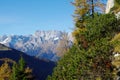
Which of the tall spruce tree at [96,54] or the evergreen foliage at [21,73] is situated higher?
the tall spruce tree at [96,54]

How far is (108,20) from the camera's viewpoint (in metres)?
40.0

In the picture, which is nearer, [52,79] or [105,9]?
[52,79]

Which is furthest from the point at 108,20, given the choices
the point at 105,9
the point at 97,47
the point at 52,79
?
the point at 105,9

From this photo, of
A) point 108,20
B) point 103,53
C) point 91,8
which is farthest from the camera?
point 91,8

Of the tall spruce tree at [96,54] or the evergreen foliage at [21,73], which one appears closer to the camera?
the tall spruce tree at [96,54]

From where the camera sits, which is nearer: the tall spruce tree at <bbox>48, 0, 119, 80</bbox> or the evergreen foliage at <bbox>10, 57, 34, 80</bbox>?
the tall spruce tree at <bbox>48, 0, 119, 80</bbox>

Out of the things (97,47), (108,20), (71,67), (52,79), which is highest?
(108,20)

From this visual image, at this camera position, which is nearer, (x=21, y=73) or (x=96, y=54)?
(x=96, y=54)

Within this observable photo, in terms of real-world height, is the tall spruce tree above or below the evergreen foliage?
above

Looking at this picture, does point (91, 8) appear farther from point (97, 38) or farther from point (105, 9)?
point (97, 38)

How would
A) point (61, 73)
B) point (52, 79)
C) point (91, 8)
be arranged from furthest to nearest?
point (91, 8)
point (52, 79)
point (61, 73)

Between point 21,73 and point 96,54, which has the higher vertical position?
point 96,54

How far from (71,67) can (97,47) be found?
588cm

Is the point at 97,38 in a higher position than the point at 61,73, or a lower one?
higher
